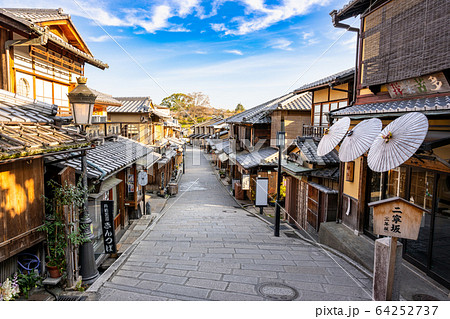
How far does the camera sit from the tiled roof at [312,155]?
1372 centimetres

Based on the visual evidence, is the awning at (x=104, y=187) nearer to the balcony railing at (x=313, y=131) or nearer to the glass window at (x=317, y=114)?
the balcony railing at (x=313, y=131)

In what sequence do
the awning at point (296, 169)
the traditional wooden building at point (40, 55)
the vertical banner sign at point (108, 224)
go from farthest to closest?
1. the awning at point (296, 169)
2. the traditional wooden building at point (40, 55)
3. the vertical banner sign at point (108, 224)

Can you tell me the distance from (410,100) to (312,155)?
6.21m

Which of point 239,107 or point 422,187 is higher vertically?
point 239,107

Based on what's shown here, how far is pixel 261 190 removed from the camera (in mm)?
17531

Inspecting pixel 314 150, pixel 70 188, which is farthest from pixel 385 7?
pixel 70 188

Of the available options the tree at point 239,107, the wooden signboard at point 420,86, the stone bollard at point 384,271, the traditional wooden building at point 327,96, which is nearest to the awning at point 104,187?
the stone bollard at point 384,271

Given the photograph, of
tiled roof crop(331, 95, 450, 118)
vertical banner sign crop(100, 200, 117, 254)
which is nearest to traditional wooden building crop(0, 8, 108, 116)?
vertical banner sign crop(100, 200, 117, 254)

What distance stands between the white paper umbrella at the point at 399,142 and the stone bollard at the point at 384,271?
1.55 m

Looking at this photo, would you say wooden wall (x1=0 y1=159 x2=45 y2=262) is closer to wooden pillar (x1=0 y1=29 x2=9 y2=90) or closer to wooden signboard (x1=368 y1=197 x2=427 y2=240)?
wooden pillar (x1=0 y1=29 x2=9 y2=90)

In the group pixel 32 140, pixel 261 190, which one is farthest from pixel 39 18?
pixel 261 190

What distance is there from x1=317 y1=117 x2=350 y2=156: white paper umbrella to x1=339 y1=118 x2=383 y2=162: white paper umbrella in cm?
45

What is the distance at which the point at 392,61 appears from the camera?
9172 mm

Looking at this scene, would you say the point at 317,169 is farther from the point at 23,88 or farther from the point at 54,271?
the point at 23,88
